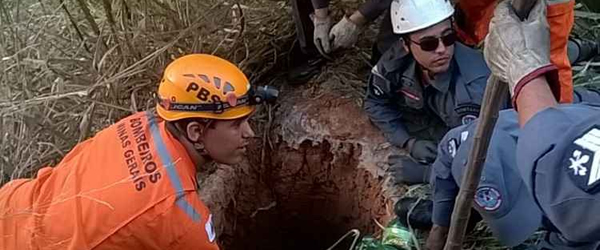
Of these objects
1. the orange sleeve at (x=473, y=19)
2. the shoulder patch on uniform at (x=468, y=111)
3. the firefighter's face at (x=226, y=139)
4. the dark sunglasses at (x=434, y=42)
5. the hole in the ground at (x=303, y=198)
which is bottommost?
the hole in the ground at (x=303, y=198)

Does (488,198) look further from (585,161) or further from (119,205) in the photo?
(119,205)

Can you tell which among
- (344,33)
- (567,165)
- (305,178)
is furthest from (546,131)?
(305,178)

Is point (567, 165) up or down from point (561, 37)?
up

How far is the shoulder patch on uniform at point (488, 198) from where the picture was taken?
9.04ft

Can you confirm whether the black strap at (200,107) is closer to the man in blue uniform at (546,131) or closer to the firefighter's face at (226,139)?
the firefighter's face at (226,139)

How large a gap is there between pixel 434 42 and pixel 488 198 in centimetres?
107

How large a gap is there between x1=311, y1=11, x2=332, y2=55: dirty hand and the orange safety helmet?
1173 millimetres

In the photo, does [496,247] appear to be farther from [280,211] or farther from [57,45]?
[57,45]

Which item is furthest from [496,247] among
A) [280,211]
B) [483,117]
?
[280,211]

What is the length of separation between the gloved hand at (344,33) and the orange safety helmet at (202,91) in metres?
1.18

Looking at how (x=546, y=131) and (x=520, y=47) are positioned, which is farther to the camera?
(x=520, y=47)

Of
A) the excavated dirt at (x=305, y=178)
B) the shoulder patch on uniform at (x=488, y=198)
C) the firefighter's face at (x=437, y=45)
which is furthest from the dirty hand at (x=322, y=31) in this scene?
the shoulder patch on uniform at (x=488, y=198)

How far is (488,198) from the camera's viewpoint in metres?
2.78

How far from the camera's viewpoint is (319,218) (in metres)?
4.62
